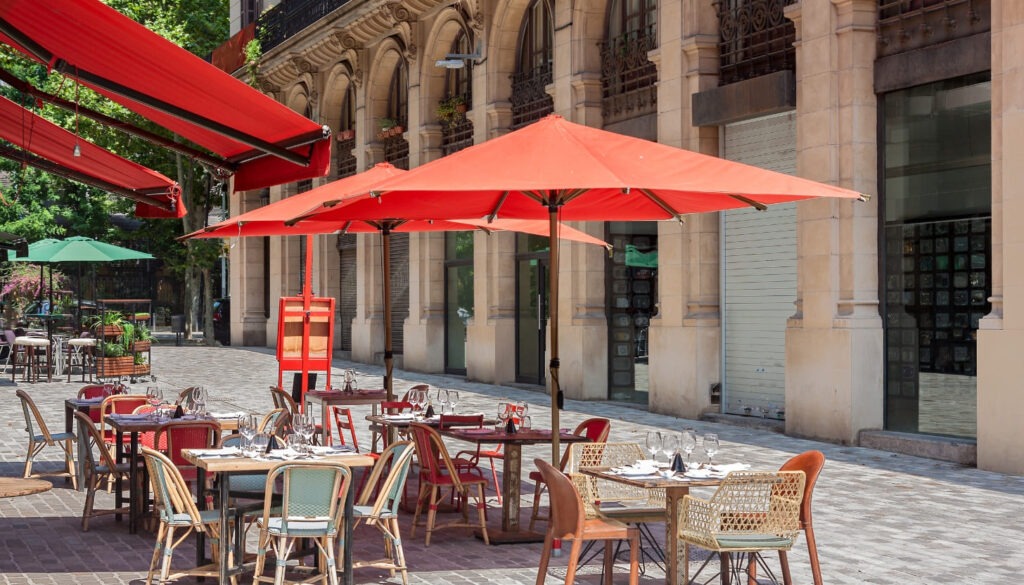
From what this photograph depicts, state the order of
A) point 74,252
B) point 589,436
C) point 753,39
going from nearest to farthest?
point 589,436 → point 753,39 → point 74,252

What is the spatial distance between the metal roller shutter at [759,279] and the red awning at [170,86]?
9369 millimetres

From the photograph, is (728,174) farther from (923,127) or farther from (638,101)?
(638,101)

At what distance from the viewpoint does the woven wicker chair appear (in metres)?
7.02

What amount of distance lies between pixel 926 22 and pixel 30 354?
19.0 metres

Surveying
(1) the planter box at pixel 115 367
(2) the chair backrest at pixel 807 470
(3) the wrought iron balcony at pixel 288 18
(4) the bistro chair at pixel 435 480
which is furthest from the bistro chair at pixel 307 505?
(3) the wrought iron balcony at pixel 288 18

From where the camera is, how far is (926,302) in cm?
1439

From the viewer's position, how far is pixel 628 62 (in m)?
20.2

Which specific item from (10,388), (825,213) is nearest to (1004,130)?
(825,213)

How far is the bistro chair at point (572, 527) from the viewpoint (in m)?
7.19

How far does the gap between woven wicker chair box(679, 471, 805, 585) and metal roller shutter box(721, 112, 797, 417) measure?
32.2 feet

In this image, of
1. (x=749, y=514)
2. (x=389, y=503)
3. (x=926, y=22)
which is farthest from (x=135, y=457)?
(x=926, y=22)

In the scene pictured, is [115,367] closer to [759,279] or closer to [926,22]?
[759,279]

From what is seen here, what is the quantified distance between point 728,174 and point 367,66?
949 inches

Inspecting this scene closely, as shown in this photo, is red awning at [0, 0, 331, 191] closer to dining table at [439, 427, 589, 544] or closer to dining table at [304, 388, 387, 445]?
dining table at [439, 427, 589, 544]
